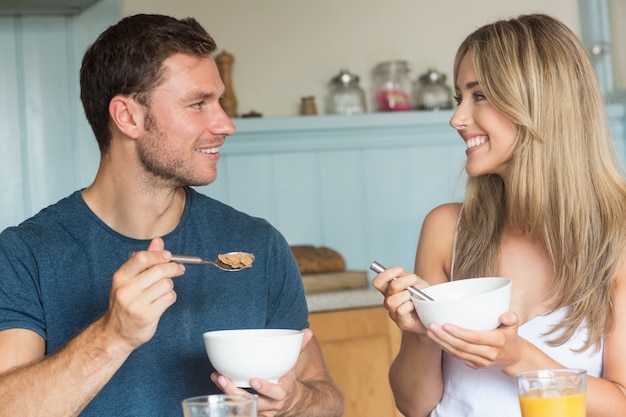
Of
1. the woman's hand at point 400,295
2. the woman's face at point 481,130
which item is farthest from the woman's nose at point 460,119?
the woman's hand at point 400,295

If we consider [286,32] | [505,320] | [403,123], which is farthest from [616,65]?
[505,320]

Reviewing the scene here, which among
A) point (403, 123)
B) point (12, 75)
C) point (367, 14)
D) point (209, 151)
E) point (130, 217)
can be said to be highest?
point (367, 14)

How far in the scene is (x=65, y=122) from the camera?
118 inches

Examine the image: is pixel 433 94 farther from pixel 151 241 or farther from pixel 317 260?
pixel 151 241

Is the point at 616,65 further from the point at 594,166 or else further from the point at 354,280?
the point at 594,166

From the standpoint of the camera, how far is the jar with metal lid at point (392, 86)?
3.24m

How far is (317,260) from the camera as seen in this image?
9.44 ft

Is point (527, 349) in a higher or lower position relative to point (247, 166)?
lower

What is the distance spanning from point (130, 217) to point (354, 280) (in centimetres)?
126

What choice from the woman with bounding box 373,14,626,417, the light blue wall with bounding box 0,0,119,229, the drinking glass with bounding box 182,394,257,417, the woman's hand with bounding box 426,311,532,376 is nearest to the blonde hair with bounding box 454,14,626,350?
the woman with bounding box 373,14,626,417

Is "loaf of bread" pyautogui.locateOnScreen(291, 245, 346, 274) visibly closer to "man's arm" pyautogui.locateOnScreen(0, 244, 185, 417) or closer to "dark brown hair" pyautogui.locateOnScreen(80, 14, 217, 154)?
"dark brown hair" pyautogui.locateOnScreen(80, 14, 217, 154)

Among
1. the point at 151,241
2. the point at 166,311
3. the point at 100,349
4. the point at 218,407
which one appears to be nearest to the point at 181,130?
the point at 151,241

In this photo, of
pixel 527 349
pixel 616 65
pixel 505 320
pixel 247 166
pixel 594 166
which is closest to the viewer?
pixel 505 320

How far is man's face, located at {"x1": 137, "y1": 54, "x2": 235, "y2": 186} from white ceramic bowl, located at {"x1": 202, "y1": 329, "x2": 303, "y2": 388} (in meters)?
0.51
